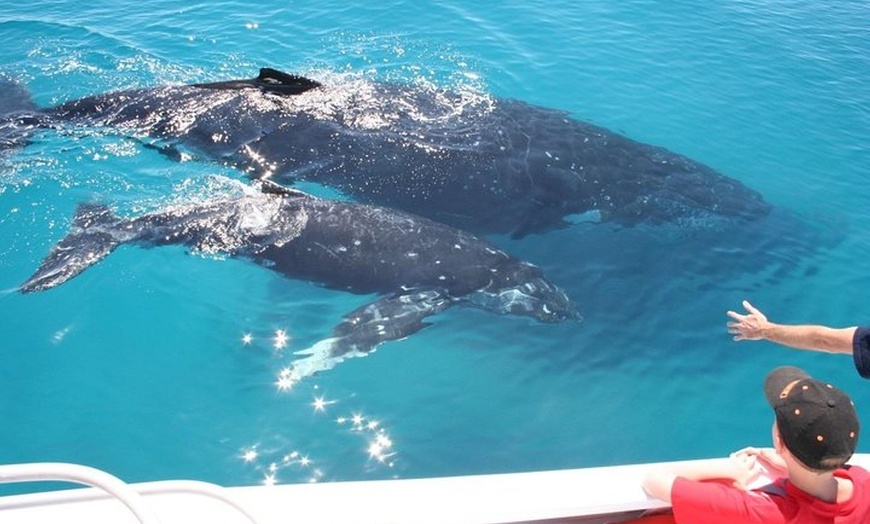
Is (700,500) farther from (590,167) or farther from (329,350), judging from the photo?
(590,167)

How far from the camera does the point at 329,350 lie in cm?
700

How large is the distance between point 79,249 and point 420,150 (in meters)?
4.24

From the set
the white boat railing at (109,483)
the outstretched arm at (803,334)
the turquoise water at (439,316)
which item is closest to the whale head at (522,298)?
the turquoise water at (439,316)

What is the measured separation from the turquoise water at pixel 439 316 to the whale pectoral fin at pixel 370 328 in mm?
137

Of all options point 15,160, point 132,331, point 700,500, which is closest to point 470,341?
point 132,331

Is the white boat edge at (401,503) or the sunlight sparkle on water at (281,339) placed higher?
the white boat edge at (401,503)

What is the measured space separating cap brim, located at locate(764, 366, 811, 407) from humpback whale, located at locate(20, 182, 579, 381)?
406 centimetres

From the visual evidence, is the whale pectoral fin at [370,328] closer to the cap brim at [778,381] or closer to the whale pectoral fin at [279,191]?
the whale pectoral fin at [279,191]

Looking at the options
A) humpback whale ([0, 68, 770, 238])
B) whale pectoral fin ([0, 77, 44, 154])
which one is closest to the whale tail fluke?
humpback whale ([0, 68, 770, 238])

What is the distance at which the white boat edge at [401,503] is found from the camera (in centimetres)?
348

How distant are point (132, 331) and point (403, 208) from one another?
3502mm

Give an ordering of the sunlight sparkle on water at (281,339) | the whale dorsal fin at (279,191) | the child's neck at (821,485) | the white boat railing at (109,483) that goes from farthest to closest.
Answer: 1. the whale dorsal fin at (279,191)
2. the sunlight sparkle on water at (281,339)
3. the child's neck at (821,485)
4. the white boat railing at (109,483)

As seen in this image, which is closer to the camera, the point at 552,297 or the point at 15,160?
the point at 552,297

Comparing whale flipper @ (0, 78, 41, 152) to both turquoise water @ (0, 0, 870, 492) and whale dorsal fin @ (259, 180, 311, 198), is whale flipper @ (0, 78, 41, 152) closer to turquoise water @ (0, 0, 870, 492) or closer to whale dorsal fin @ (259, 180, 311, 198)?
turquoise water @ (0, 0, 870, 492)
